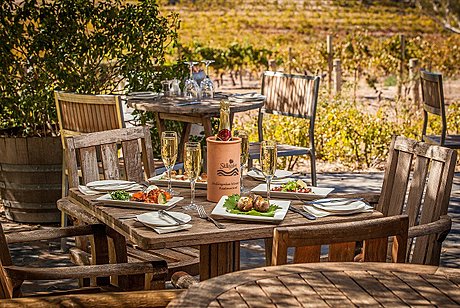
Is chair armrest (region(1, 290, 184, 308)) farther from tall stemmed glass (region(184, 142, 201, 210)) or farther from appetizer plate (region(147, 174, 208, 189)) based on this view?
appetizer plate (region(147, 174, 208, 189))

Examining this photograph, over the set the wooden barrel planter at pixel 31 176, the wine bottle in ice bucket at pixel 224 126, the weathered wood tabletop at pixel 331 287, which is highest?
the wine bottle in ice bucket at pixel 224 126

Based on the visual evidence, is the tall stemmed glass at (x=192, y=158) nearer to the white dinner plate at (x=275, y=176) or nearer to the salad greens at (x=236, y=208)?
the salad greens at (x=236, y=208)

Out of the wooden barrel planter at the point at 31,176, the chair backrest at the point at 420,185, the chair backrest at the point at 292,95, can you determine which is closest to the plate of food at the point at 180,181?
the chair backrest at the point at 420,185

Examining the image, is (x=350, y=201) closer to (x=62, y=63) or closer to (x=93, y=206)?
(x=93, y=206)

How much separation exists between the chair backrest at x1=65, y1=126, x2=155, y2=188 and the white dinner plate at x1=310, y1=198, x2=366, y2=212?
3.18 feet

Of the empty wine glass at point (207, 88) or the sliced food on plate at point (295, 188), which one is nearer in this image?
the sliced food on plate at point (295, 188)

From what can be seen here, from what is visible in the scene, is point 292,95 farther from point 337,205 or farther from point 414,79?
point 414,79

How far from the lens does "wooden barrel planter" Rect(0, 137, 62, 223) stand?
495cm

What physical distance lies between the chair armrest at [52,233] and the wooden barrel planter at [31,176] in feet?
6.84

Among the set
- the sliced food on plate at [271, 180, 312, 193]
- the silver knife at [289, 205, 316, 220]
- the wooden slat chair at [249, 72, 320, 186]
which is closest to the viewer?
the silver knife at [289, 205, 316, 220]

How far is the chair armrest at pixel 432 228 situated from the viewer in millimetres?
2650

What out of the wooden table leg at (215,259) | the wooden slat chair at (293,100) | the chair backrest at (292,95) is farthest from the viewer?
the chair backrest at (292,95)

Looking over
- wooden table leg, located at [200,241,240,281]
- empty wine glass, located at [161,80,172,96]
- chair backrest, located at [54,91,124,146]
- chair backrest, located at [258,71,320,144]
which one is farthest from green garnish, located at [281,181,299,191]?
chair backrest, located at [258,71,320,144]

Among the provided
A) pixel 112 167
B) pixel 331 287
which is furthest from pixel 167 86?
pixel 331 287
